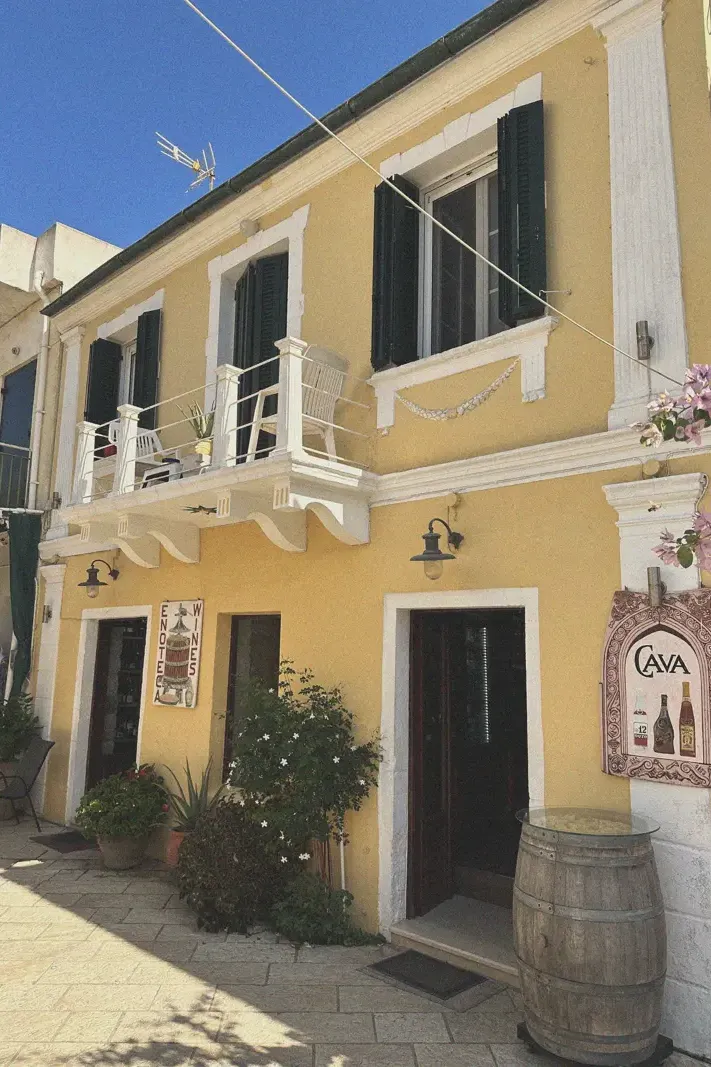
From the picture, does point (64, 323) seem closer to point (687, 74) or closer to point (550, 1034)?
point (687, 74)

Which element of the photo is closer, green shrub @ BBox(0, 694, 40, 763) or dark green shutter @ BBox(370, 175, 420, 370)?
dark green shutter @ BBox(370, 175, 420, 370)

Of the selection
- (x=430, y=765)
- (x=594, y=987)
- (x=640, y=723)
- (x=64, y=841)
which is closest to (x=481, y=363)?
(x=640, y=723)

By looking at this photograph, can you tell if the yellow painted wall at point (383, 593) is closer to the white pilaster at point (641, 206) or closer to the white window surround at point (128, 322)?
the white pilaster at point (641, 206)

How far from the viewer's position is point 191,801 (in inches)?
277

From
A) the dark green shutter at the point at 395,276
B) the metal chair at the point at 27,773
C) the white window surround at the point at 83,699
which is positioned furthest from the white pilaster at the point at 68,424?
the dark green shutter at the point at 395,276

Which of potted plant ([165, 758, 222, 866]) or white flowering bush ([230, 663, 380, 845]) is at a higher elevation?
white flowering bush ([230, 663, 380, 845])

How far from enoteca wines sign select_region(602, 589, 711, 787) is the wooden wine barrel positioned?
0.44 metres

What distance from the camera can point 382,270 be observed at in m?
6.25

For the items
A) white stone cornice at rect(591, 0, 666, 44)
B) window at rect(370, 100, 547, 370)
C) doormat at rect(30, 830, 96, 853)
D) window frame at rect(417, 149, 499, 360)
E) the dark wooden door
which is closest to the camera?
white stone cornice at rect(591, 0, 666, 44)

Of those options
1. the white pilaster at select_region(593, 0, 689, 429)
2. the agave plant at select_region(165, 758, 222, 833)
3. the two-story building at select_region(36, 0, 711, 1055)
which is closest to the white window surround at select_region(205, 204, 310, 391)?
the two-story building at select_region(36, 0, 711, 1055)

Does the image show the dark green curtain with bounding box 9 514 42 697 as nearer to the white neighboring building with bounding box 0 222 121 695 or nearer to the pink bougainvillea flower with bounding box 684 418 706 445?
the white neighboring building with bounding box 0 222 121 695

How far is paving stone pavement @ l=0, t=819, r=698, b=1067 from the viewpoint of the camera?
395 centimetres

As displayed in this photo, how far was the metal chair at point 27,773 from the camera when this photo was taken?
8844 millimetres

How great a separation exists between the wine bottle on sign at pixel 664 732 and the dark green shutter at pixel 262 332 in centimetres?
440
